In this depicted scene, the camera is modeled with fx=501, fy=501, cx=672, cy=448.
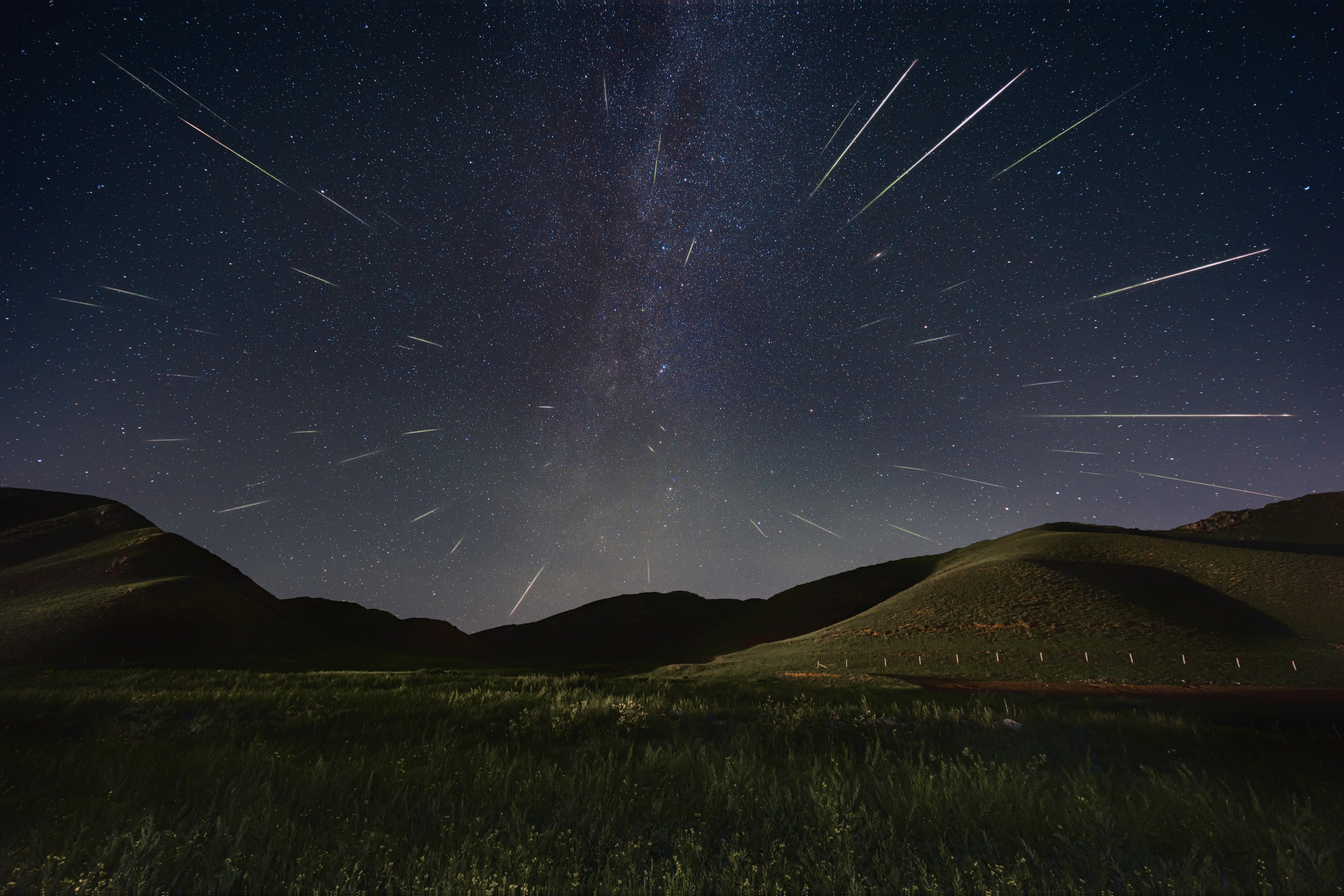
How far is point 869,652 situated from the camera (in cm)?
4384

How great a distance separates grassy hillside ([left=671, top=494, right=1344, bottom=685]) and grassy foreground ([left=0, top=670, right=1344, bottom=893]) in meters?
31.4

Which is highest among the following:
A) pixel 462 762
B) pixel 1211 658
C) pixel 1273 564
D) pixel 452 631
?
pixel 452 631

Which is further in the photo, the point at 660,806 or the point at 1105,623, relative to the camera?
the point at 1105,623

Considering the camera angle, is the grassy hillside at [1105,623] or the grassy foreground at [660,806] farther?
the grassy hillside at [1105,623]

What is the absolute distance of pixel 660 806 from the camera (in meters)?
3.57

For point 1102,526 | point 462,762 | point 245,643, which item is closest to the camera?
point 462,762

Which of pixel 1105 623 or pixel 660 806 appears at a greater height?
pixel 1105 623

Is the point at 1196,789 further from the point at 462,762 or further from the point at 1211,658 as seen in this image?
the point at 1211,658

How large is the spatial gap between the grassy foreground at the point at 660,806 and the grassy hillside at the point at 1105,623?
31388mm

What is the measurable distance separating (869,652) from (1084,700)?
35210mm

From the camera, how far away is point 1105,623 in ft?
147

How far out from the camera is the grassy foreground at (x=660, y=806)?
262 cm

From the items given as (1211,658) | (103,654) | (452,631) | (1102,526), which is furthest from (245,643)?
(1102,526)

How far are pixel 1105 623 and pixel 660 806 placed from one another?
5789cm
